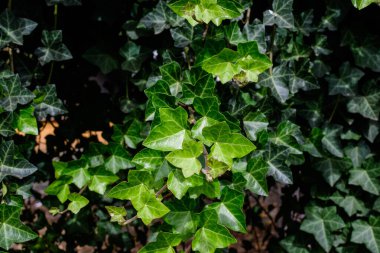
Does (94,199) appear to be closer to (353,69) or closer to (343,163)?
(343,163)

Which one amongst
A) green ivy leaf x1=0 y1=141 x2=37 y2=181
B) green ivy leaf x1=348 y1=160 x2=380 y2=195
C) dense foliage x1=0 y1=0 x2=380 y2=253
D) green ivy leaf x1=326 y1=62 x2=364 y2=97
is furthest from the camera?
green ivy leaf x1=348 y1=160 x2=380 y2=195

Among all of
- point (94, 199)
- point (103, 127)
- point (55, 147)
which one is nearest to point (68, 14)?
point (103, 127)

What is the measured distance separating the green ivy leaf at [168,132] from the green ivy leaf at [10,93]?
0.49 metres

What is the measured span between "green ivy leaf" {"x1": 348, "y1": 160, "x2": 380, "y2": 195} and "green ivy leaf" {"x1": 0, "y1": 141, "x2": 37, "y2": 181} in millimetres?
1108

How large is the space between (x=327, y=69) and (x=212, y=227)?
71 cm

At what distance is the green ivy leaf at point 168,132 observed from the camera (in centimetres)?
111

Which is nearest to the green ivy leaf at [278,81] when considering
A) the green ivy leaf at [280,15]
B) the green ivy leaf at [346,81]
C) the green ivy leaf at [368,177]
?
the green ivy leaf at [280,15]

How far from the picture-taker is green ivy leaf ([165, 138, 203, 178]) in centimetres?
110

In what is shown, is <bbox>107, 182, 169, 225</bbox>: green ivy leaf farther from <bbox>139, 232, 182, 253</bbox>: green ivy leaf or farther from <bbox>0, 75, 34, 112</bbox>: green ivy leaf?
<bbox>0, 75, 34, 112</bbox>: green ivy leaf

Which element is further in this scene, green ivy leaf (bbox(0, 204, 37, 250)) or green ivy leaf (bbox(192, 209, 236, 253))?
green ivy leaf (bbox(0, 204, 37, 250))

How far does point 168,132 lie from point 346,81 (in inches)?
30.2

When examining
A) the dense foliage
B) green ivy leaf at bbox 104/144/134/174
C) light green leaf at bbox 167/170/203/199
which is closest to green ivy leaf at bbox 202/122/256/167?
the dense foliage

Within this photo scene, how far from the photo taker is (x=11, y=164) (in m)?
1.34

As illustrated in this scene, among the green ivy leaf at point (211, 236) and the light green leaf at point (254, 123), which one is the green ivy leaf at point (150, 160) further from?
the light green leaf at point (254, 123)
